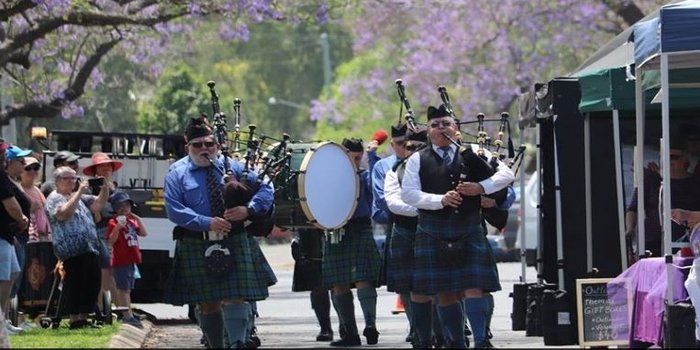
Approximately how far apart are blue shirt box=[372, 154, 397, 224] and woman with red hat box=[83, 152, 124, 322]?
2.63m

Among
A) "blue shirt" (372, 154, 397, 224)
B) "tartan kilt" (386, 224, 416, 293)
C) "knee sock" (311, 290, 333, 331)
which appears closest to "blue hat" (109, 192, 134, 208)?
"knee sock" (311, 290, 333, 331)

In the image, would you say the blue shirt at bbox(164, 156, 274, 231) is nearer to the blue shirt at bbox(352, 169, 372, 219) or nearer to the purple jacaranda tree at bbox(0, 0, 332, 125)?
the blue shirt at bbox(352, 169, 372, 219)

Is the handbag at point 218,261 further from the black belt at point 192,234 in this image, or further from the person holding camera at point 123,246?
the person holding camera at point 123,246

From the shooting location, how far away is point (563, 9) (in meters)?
31.9

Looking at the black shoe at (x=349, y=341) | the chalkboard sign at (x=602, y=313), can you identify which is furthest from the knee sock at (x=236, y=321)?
the black shoe at (x=349, y=341)

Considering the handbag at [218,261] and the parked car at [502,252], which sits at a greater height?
the handbag at [218,261]

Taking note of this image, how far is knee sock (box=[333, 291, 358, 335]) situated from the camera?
15086mm

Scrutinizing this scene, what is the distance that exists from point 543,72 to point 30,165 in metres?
24.2

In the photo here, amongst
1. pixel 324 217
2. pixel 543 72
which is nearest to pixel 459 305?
pixel 324 217

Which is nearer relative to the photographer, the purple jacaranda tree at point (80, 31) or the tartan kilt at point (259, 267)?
the tartan kilt at point (259, 267)

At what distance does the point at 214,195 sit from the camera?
12039 millimetres

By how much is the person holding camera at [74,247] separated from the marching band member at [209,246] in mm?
2871

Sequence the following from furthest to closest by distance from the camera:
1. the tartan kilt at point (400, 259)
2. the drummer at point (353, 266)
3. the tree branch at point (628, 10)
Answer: the tree branch at point (628, 10), the drummer at point (353, 266), the tartan kilt at point (400, 259)

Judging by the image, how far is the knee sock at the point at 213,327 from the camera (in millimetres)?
12016
